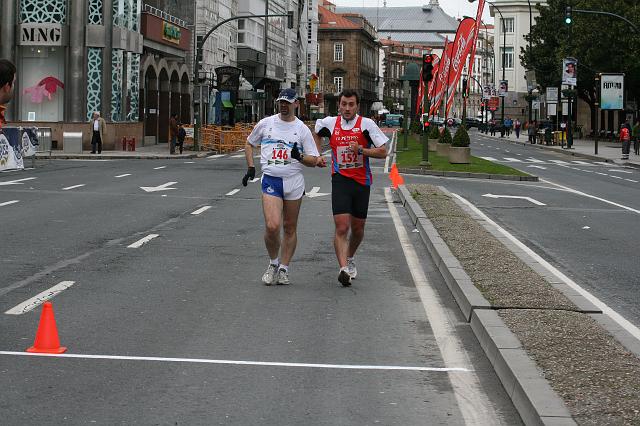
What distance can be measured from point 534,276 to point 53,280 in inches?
180

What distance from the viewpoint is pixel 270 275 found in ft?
36.4

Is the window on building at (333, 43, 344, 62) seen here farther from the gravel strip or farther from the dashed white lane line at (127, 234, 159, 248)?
the gravel strip

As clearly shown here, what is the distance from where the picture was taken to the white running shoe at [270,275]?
11102mm

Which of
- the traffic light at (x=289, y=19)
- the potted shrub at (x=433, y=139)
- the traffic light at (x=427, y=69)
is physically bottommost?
the potted shrub at (x=433, y=139)

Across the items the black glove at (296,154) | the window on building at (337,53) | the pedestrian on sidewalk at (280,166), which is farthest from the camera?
the window on building at (337,53)

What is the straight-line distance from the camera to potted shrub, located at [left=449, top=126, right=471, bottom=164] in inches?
1481

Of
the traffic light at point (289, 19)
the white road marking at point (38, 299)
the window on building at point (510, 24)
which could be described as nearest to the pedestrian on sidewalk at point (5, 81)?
the white road marking at point (38, 299)

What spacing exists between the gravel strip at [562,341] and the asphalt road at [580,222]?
0.76 metres

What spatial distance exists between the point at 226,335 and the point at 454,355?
167cm

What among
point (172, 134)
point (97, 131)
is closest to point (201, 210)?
point (97, 131)

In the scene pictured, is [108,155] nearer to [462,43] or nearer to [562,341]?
[462,43]

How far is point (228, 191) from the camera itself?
82.9ft

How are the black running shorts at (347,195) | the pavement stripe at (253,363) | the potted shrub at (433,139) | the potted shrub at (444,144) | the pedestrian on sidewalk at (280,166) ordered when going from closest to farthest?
the pavement stripe at (253,363)
the pedestrian on sidewalk at (280,166)
the black running shorts at (347,195)
the potted shrub at (444,144)
the potted shrub at (433,139)

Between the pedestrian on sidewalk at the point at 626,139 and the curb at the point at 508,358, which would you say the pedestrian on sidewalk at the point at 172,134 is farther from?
the curb at the point at 508,358
